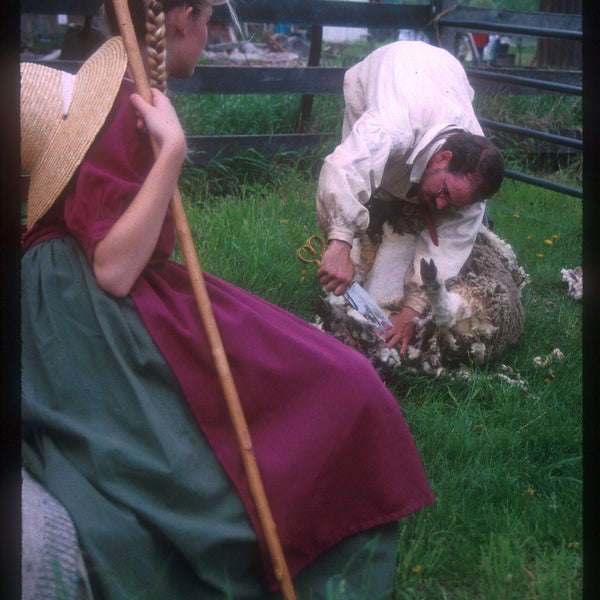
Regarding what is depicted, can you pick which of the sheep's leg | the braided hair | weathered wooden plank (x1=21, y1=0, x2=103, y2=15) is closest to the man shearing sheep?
the sheep's leg

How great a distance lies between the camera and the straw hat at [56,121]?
2377 mm

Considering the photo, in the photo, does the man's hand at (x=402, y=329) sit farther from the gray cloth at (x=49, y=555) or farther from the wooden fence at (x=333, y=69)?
the wooden fence at (x=333, y=69)

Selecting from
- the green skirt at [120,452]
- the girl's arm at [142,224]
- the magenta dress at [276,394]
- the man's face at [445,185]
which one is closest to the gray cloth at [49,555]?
the green skirt at [120,452]

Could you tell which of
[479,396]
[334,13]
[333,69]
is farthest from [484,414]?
[334,13]

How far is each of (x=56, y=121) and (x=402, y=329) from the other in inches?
86.8

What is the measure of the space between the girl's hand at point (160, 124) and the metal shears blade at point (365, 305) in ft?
5.25

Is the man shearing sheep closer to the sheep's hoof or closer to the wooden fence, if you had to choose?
the sheep's hoof

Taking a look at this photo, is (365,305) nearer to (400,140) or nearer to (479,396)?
(479,396)

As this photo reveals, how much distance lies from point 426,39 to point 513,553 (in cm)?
513

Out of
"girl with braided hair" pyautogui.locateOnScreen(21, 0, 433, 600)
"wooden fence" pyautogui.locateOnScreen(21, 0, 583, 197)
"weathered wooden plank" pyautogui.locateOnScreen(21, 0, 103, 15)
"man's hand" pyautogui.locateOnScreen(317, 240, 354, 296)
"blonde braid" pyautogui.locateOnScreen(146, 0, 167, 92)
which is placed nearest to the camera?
"girl with braided hair" pyautogui.locateOnScreen(21, 0, 433, 600)

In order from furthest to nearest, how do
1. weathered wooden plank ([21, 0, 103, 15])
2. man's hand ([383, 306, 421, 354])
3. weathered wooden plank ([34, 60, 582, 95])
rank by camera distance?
weathered wooden plank ([34, 60, 582, 95]) → weathered wooden plank ([21, 0, 103, 15]) → man's hand ([383, 306, 421, 354])

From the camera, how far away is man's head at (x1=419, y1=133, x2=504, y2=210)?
3949mm

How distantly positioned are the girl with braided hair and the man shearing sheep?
1.31m
